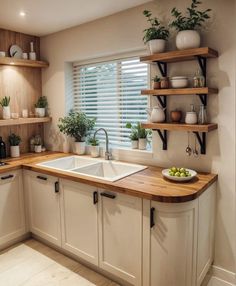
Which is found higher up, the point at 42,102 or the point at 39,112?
the point at 42,102

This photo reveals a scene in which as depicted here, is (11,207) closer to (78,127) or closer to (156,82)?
(78,127)

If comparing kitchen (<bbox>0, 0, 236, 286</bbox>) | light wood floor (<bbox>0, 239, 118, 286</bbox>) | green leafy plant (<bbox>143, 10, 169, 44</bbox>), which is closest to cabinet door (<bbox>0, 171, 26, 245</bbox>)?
kitchen (<bbox>0, 0, 236, 286</bbox>)

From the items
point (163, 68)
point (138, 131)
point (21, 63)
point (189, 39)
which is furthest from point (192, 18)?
point (21, 63)

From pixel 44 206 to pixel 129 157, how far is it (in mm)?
1032

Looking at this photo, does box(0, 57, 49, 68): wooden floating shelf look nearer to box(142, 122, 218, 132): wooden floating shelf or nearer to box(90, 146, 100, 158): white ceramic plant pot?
box(90, 146, 100, 158): white ceramic plant pot

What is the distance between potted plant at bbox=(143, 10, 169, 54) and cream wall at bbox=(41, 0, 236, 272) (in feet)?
0.37

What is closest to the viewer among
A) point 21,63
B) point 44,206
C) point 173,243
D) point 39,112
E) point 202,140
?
point 173,243

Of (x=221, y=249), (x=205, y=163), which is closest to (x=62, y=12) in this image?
(x=205, y=163)

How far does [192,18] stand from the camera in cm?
212

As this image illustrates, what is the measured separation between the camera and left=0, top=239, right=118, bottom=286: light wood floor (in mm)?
2328

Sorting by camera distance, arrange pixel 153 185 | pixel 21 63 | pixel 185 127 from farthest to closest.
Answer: pixel 21 63, pixel 185 127, pixel 153 185

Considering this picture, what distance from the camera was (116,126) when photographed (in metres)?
3.12

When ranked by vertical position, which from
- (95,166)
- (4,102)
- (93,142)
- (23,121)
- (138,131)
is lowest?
(95,166)

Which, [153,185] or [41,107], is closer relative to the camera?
[153,185]
